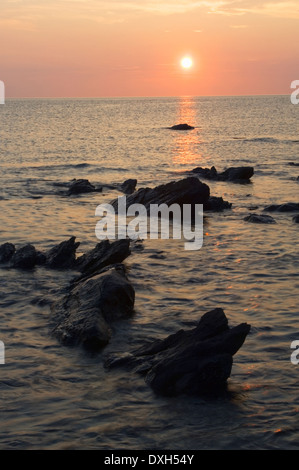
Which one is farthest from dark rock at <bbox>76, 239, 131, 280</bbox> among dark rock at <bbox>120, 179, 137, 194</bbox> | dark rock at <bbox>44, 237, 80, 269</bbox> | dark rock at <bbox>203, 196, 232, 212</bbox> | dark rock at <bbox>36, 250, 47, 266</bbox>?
dark rock at <bbox>120, 179, 137, 194</bbox>

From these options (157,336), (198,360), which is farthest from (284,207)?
(198,360)

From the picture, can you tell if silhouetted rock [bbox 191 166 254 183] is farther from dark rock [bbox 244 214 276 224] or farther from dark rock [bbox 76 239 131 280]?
dark rock [bbox 76 239 131 280]

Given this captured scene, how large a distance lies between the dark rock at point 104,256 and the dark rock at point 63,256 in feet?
1.68

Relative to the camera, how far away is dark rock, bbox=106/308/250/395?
1277 cm

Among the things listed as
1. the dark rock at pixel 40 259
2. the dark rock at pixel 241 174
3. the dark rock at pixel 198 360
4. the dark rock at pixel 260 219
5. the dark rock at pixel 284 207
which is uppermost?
the dark rock at pixel 241 174

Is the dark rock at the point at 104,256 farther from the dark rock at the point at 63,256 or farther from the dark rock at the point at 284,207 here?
the dark rock at the point at 284,207

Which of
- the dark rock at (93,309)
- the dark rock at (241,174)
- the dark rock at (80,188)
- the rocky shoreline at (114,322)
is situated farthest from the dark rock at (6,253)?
the dark rock at (241,174)

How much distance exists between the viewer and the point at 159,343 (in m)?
14.4

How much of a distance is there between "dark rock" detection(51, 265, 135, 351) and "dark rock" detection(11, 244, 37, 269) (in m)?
4.30

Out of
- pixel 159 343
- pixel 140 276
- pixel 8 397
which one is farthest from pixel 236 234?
pixel 8 397

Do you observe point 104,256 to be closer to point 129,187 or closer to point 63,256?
point 63,256

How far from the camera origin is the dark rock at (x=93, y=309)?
15289mm

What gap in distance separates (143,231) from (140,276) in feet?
26.8

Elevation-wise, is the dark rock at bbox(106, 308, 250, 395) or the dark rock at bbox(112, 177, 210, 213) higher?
the dark rock at bbox(112, 177, 210, 213)
